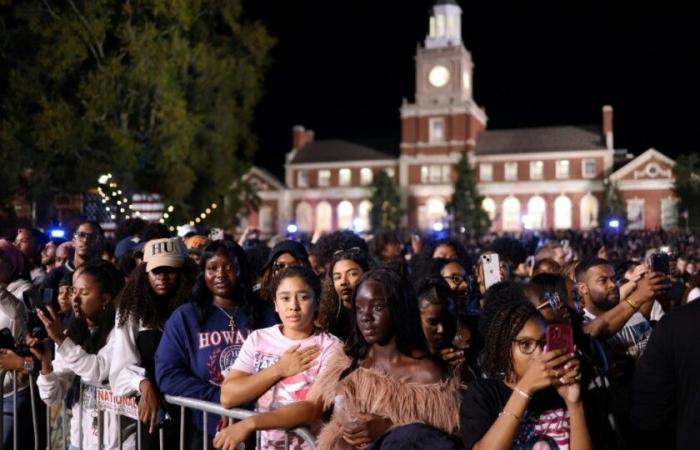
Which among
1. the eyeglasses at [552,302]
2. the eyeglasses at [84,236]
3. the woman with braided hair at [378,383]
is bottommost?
the woman with braided hair at [378,383]

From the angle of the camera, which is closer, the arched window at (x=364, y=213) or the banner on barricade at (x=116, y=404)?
the banner on barricade at (x=116, y=404)

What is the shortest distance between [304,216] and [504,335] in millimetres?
71360

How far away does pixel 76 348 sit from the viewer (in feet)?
15.0

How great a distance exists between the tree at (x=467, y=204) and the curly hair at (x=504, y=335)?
6001 cm

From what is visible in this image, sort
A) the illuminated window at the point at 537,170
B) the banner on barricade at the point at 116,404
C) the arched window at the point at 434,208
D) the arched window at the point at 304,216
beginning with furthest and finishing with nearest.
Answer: the arched window at the point at 304,216
the arched window at the point at 434,208
the illuminated window at the point at 537,170
the banner on barricade at the point at 116,404

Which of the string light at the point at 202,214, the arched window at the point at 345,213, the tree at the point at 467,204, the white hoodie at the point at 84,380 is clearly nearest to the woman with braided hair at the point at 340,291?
the white hoodie at the point at 84,380

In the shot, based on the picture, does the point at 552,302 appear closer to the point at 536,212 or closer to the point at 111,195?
the point at 111,195

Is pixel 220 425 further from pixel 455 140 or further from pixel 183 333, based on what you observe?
pixel 455 140

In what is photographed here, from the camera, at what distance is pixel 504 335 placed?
3.21m

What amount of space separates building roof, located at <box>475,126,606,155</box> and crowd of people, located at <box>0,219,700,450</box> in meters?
63.8

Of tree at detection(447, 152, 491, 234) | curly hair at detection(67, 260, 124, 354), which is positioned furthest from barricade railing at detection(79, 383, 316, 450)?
tree at detection(447, 152, 491, 234)

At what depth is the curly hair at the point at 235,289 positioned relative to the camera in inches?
181

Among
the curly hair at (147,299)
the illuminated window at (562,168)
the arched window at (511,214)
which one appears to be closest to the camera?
the curly hair at (147,299)

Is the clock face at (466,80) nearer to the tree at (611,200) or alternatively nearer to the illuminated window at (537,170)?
the illuminated window at (537,170)
